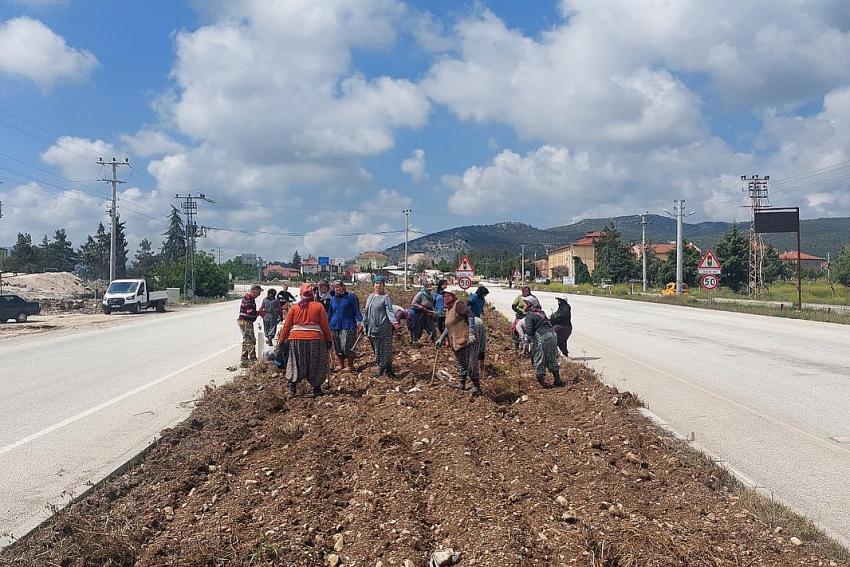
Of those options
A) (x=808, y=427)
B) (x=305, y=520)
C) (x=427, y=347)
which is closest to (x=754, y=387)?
(x=808, y=427)

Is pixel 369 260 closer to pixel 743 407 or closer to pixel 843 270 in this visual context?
pixel 843 270

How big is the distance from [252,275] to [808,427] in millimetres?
156963

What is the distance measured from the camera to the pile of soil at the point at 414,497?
4.19 m

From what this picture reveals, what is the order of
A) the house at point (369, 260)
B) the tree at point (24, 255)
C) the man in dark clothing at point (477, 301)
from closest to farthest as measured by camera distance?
the man in dark clothing at point (477, 301) < the tree at point (24, 255) < the house at point (369, 260)

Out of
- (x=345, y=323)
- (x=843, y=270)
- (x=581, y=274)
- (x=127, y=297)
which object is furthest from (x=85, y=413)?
(x=581, y=274)

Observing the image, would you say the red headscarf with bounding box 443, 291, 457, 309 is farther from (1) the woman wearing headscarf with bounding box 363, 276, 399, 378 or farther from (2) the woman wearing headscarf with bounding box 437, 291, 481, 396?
(1) the woman wearing headscarf with bounding box 363, 276, 399, 378

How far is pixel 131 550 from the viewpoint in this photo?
422 cm

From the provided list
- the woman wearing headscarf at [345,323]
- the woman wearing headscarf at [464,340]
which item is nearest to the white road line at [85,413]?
the woman wearing headscarf at [345,323]

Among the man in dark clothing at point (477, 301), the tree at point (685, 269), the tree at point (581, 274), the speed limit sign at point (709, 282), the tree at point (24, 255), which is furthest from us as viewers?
the tree at point (581, 274)

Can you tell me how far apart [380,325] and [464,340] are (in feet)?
5.52

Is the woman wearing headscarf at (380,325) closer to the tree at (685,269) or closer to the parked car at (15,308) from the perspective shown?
the parked car at (15,308)

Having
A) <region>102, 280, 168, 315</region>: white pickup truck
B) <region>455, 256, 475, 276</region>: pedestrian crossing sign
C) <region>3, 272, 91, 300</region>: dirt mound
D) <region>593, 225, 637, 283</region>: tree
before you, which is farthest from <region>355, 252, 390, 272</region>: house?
<region>455, 256, 475, 276</region>: pedestrian crossing sign

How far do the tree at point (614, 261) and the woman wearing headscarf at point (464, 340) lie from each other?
85405 mm

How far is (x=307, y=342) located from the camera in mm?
9023
